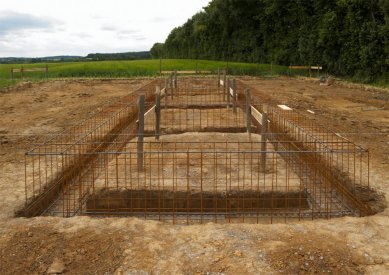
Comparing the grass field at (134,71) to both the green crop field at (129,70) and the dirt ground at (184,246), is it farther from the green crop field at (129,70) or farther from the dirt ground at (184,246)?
the dirt ground at (184,246)

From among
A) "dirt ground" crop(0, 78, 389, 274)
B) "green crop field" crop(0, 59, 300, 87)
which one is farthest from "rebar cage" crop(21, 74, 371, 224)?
"green crop field" crop(0, 59, 300, 87)

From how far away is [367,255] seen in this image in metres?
4.46

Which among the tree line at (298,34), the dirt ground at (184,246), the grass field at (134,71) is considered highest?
the tree line at (298,34)

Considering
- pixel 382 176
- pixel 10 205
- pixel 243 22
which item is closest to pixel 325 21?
pixel 243 22

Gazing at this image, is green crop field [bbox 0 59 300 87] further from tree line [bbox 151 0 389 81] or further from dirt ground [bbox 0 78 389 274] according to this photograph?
dirt ground [bbox 0 78 389 274]

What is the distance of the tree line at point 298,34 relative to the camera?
82.1 feet

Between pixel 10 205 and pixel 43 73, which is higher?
pixel 43 73

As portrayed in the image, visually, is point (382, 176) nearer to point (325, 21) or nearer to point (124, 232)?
point (124, 232)

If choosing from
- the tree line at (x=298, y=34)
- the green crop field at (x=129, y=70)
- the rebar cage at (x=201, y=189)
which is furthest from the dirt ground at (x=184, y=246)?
the green crop field at (x=129, y=70)

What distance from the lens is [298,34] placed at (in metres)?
34.8

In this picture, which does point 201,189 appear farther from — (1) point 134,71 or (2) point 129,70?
(2) point 129,70

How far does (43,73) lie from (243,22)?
66.4ft

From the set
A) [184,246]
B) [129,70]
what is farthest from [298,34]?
[184,246]

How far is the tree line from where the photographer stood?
25016mm
